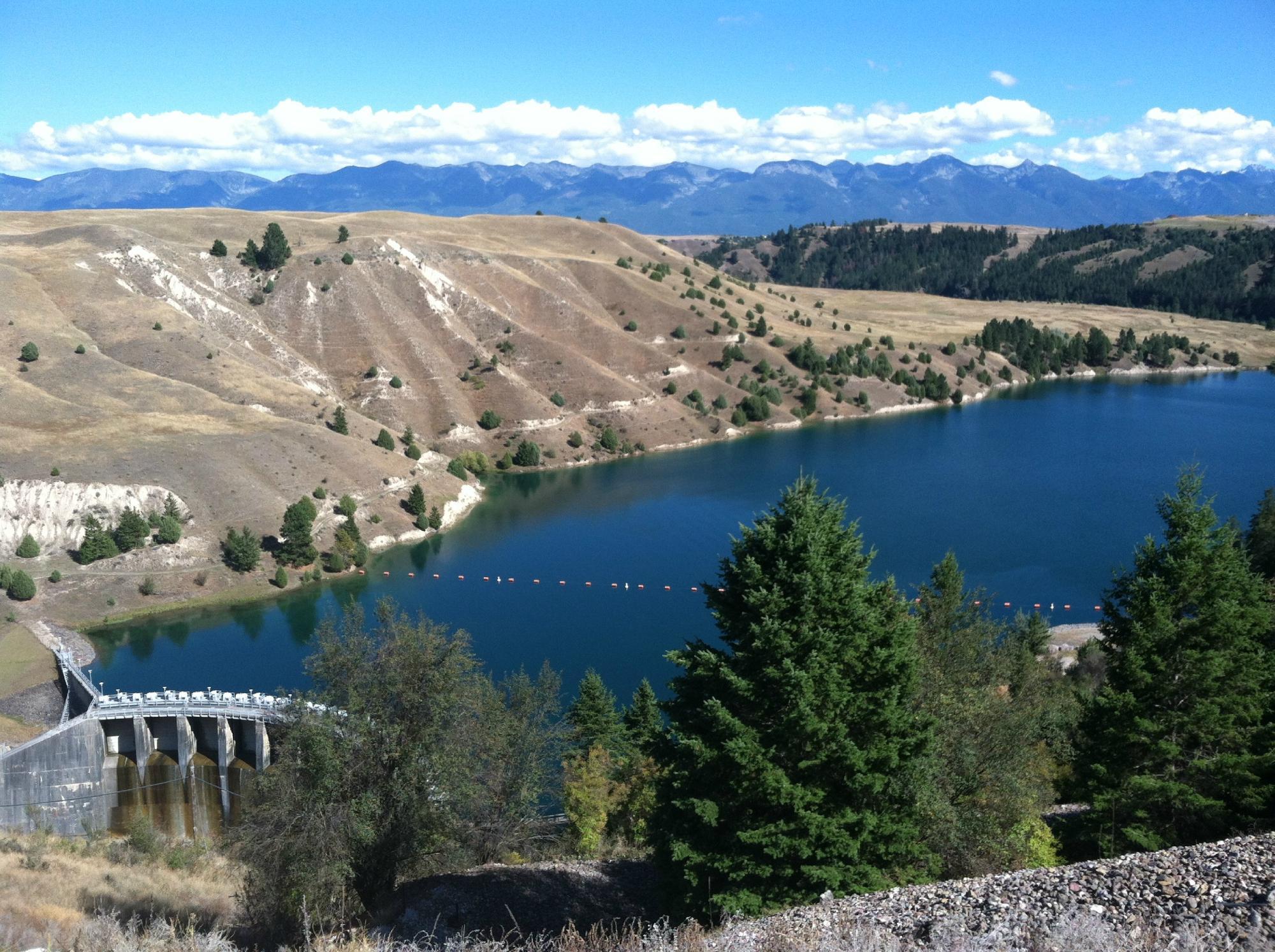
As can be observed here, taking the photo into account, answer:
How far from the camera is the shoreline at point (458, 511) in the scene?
196 ft

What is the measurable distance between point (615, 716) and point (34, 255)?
93.5 meters

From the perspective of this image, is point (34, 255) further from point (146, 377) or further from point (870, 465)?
point (870, 465)

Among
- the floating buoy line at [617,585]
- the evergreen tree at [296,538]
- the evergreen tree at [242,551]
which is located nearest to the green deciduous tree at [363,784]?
the floating buoy line at [617,585]

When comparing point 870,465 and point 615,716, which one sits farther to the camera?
point 870,465

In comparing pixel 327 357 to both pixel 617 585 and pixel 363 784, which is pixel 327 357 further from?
pixel 363 784

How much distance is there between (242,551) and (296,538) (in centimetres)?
371

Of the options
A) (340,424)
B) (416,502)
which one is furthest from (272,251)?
(416,502)

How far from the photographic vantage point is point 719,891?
709 inches

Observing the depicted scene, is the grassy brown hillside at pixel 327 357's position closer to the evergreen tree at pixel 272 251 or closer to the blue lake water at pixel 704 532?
the evergreen tree at pixel 272 251

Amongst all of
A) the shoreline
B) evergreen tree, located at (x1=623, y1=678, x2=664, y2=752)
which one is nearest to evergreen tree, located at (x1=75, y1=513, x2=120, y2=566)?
the shoreline

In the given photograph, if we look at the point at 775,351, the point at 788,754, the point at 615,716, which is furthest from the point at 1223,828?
the point at 775,351

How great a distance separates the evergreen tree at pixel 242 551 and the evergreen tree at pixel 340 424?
18.8 metres

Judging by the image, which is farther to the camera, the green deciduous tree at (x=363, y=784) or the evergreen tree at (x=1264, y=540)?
the evergreen tree at (x=1264, y=540)

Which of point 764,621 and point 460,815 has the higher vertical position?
point 764,621
